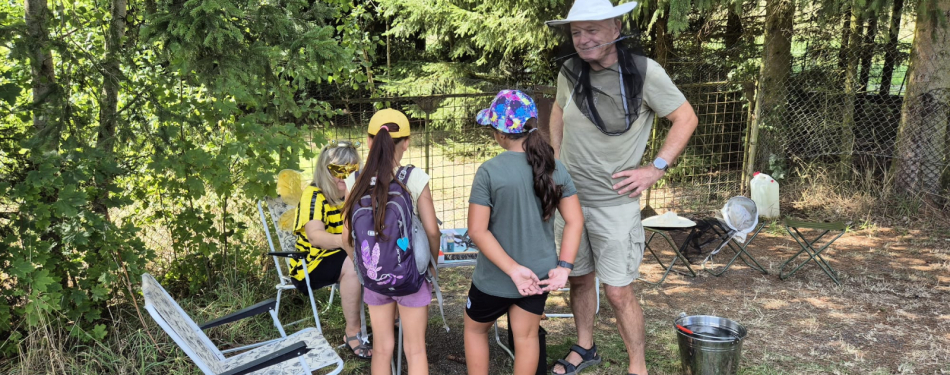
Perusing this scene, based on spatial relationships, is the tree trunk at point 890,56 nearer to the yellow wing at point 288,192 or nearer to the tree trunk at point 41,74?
the yellow wing at point 288,192

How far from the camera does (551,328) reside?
406 centimetres

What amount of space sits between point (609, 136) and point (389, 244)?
3.76 feet

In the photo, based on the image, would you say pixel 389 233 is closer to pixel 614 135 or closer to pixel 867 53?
pixel 614 135

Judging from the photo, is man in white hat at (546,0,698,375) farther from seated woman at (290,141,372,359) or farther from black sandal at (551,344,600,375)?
seated woman at (290,141,372,359)

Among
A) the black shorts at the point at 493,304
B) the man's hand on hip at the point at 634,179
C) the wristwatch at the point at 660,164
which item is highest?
the wristwatch at the point at 660,164

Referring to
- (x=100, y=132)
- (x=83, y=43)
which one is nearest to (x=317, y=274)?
(x=100, y=132)

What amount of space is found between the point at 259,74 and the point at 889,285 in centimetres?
462

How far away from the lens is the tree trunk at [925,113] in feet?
21.0

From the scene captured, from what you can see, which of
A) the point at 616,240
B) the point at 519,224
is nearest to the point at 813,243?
the point at 616,240

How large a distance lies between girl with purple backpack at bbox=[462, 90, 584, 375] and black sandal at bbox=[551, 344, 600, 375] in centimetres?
63

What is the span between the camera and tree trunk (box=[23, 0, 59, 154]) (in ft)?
10.3

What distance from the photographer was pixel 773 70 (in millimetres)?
7477

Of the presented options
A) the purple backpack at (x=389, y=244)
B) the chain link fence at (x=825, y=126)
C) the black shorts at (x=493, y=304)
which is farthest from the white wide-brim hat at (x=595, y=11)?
the chain link fence at (x=825, y=126)

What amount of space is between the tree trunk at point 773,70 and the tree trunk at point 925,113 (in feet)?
3.98
